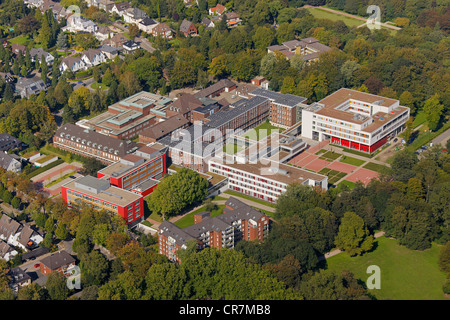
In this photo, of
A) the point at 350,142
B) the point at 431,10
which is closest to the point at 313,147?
the point at 350,142

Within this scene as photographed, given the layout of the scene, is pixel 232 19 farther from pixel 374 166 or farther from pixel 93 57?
pixel 374 166

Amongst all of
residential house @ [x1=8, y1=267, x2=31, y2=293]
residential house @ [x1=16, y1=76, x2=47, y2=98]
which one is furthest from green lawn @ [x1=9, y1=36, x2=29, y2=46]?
residential house @ [x1=8, y1=267, x2=31, y2=293]

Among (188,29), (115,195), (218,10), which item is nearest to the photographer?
(115,195)

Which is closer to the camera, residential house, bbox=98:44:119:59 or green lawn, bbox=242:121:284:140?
green lawn, bbox=242:121:284:140

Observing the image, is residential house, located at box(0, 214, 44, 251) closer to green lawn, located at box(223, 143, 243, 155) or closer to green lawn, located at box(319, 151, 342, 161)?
green lawn, located at box(223, 143, 243, 155)

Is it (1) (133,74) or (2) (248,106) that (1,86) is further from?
(2) (248,106)

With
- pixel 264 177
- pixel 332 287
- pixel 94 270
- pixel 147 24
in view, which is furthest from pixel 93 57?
pixel 332 287

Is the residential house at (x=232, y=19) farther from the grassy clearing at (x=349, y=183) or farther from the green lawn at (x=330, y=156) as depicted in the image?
the grassy clearing at (x=349, y=183)

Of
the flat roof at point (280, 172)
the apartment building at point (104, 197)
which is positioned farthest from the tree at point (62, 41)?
the flat roof at point (280, 172)
